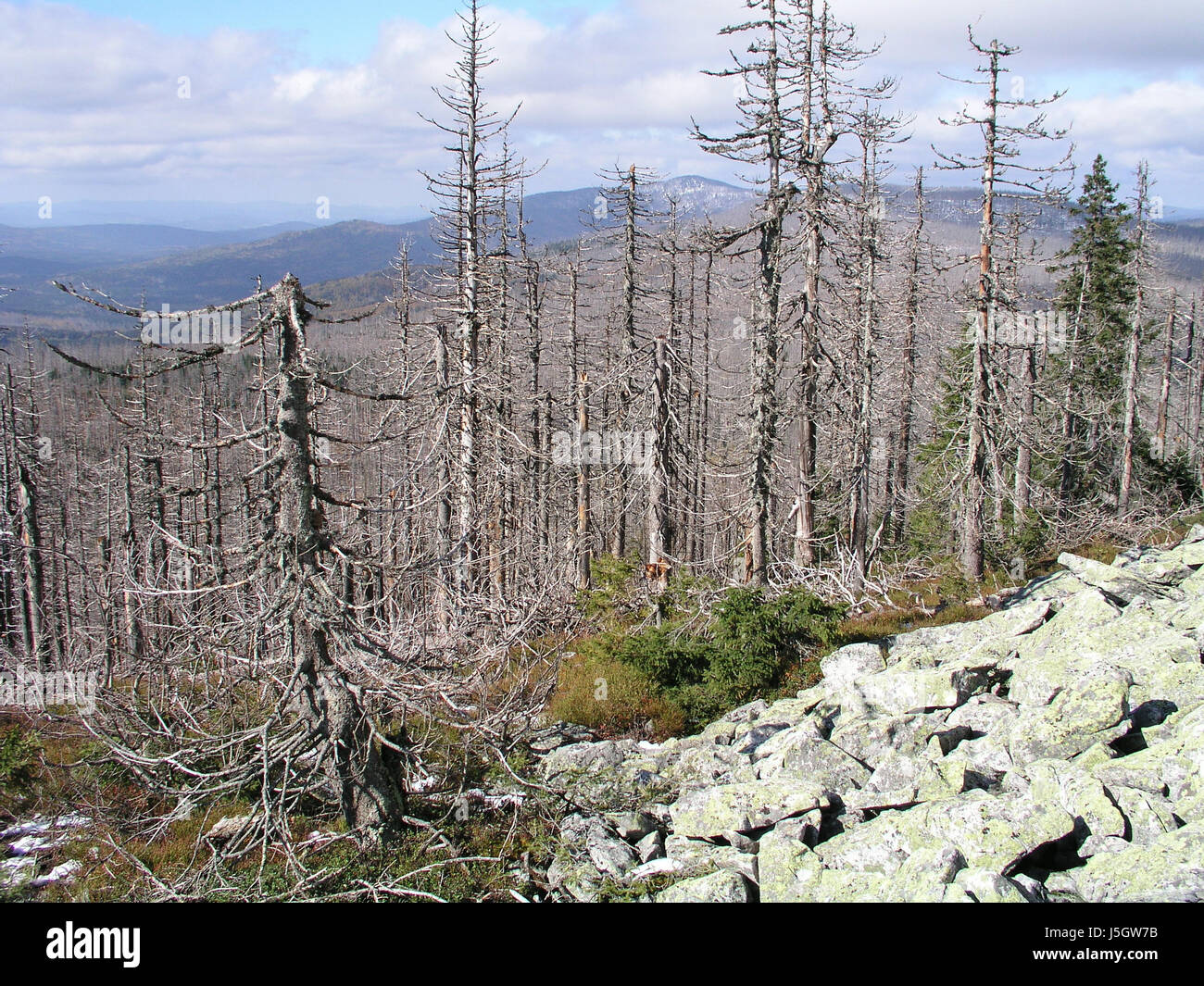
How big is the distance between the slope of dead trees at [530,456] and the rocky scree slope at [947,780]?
1.99 metres

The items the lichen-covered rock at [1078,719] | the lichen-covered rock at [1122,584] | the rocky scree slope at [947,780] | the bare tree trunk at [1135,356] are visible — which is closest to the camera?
the rocky scree slope at [947,780]

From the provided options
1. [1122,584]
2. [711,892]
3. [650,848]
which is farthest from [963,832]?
[1122,584]

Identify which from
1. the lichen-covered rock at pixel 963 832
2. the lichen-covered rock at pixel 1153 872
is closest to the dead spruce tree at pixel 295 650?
the lichen-covered rock at pixel 963 832

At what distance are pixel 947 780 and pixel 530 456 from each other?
710 inches

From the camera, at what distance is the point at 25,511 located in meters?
27.3

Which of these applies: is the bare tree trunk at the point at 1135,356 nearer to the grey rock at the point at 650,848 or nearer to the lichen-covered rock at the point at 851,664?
the lichen-covered rock at the point at 851,664

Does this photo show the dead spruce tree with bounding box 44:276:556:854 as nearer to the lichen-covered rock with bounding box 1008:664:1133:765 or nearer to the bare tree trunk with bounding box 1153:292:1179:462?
the lichen-covered rock with bounding box 1008:664:1133:765

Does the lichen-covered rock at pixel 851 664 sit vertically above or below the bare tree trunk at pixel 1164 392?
below

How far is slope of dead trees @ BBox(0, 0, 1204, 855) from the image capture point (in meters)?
6.97

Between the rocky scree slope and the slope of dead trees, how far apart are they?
1.99m

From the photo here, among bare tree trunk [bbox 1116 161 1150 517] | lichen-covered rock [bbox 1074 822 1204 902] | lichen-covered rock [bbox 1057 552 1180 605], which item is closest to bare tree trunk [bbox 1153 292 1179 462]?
bare tree trunk [bbox 1116 161 1150 517]

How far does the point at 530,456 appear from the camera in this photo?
922 inches

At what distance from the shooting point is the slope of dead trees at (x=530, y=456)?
6969 millimetres

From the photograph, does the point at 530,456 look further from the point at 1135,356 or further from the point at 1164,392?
the point at 1164,392
